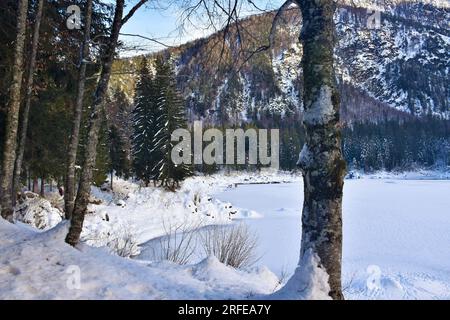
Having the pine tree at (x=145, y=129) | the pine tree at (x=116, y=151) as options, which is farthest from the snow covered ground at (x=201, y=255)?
the pine tree at (x=116, y=151)

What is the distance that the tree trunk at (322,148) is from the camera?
Result: 11.1 ft

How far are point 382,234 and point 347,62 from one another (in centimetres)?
1415

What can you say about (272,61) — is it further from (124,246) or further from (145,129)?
(145,129)

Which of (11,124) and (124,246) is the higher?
(11,124)

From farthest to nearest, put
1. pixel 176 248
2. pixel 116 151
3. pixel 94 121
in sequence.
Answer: pixel 116 151 → pixel 176 248 → pixel 94 121

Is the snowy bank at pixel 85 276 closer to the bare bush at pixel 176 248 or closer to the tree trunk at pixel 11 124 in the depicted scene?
the tree trunk at pixel 11 124

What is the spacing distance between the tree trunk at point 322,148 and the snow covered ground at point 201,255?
2.33 ft

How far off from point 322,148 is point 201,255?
787 centimetres

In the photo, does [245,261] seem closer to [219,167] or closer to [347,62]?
[347,62]

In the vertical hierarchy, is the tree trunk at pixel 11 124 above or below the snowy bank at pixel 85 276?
above

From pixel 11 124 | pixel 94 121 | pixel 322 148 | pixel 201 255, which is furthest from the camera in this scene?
pixel 201 255

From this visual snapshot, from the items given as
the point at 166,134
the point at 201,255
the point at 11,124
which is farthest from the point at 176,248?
the point at 166,134

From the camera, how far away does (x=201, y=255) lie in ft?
35.0

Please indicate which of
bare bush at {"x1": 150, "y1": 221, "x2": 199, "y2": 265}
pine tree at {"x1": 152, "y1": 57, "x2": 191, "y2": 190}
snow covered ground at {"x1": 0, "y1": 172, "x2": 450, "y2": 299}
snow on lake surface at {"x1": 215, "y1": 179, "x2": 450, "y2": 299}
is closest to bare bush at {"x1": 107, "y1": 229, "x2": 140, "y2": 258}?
snow covered ground at {"x1": 0, "y1": 172, "x2": 450, "y2": 299}
